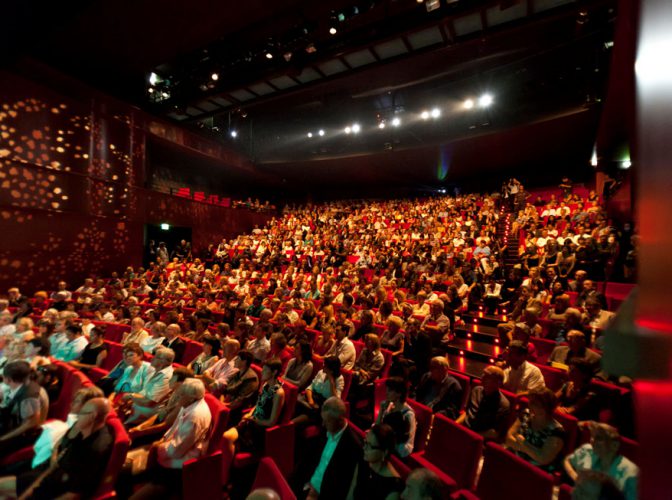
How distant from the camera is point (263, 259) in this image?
11234 millimetres

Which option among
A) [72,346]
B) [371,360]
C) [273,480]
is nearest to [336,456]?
[273,480]

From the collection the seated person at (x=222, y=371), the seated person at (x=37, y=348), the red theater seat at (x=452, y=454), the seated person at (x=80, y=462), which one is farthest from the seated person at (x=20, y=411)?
the red theater seat at (x=452, y=454)

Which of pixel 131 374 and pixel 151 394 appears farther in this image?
pixel 131 374

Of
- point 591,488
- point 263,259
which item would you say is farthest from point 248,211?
point 591,488

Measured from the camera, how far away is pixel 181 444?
84.2 inches

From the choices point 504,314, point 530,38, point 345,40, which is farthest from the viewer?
point 530,38

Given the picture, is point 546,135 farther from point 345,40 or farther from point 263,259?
point 263,259

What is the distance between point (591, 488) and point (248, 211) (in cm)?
1526

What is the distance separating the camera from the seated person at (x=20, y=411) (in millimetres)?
2338

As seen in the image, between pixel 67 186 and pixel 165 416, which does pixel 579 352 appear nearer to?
pixel 165 416

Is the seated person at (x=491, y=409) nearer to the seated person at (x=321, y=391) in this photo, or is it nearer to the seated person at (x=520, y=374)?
the seated person at (x=520, y=374)

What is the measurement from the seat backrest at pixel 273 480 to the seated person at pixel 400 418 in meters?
0.88

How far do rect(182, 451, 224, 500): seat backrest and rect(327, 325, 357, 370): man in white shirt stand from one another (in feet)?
5.50

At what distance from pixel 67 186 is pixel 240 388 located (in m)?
8.83
